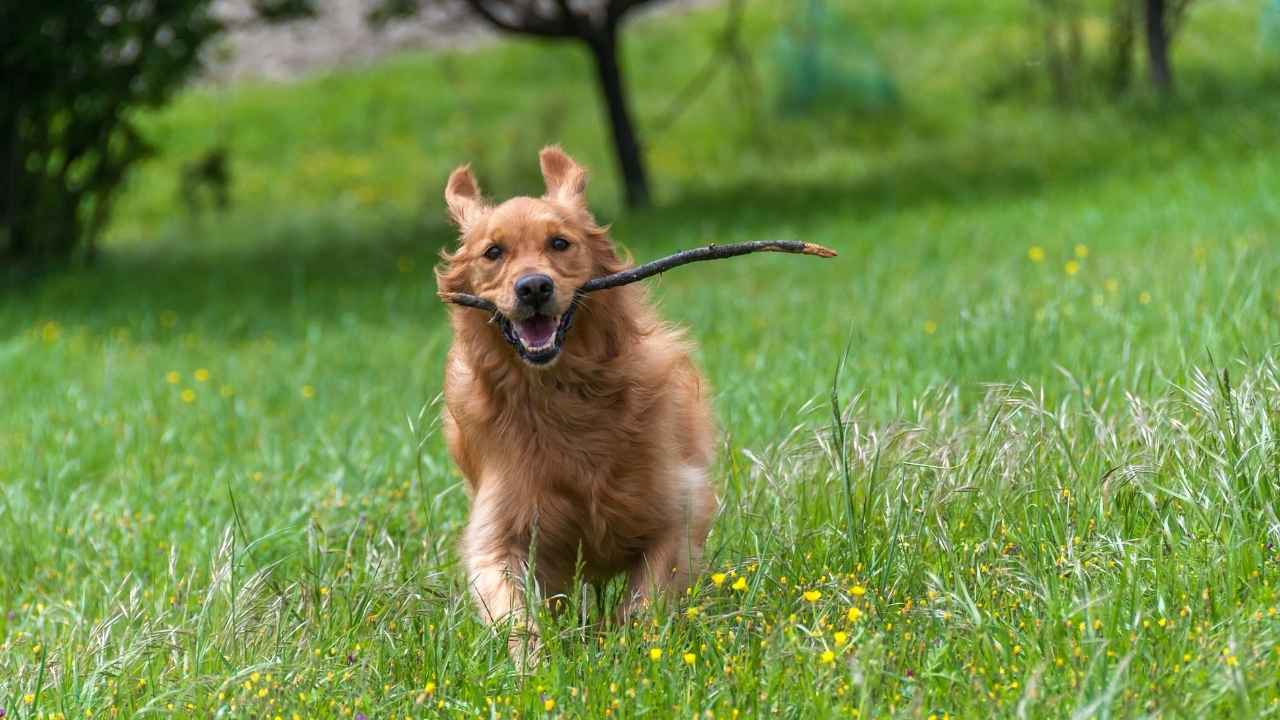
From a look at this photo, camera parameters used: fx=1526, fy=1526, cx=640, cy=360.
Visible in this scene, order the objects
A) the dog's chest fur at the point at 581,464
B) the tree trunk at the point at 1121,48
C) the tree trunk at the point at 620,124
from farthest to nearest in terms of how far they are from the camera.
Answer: the tree trunk at the point at 1121,48 → the tree trunk at the point at 620,124 → the dog's chest fur at the point at 581,464

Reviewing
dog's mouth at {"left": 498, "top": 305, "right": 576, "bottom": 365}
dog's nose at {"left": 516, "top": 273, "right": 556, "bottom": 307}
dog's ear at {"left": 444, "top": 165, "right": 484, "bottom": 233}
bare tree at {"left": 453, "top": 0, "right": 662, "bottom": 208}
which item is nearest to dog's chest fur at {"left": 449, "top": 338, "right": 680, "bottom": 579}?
dog's mouth at {"left": 498, "top": 305, "right": 576, "bottom": 365}

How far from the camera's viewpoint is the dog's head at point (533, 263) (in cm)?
385

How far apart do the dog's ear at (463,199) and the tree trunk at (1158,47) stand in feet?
35.5

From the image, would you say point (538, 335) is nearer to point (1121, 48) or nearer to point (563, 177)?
point (563, 177)

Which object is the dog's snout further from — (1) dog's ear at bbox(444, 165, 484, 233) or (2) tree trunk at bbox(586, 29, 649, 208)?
(2) tree trunk at bbox(586, 29, 649, 208)

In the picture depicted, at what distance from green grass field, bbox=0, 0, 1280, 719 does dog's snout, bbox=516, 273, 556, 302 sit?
58cm

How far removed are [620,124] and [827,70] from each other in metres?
4.31

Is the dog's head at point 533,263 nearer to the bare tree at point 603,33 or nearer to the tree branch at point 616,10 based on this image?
the bare tree at point 603,33

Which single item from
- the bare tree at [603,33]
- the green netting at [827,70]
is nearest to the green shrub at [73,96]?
the bare tree at [603,33]

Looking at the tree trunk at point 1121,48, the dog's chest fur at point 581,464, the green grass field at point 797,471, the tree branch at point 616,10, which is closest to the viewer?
the green grass field at point 797,471

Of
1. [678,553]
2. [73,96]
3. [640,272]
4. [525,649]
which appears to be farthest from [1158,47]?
[525,649]

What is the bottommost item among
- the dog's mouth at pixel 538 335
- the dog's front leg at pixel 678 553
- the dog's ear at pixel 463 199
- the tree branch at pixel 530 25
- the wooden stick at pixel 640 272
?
the tree branch at pixel 530 25

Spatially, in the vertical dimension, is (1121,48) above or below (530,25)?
below

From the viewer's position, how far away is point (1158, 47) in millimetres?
14148
